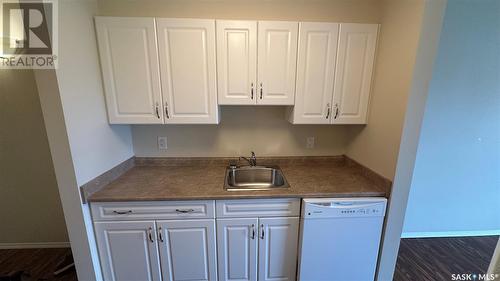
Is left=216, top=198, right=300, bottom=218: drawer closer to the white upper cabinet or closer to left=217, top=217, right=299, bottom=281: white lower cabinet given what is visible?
left=217, top=217, right=299, bottom=281: white lower cabinet

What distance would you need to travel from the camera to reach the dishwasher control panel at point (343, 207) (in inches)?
54.9

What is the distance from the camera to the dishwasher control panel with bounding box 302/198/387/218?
139 cm

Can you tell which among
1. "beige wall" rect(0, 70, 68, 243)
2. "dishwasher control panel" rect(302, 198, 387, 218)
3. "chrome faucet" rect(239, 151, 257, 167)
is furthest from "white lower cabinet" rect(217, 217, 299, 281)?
"beige wall" rect(0, 70, 68, 243)

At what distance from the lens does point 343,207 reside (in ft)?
4.62

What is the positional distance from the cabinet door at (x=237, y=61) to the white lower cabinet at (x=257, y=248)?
39.4 inches

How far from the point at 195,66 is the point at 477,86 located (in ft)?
9.01

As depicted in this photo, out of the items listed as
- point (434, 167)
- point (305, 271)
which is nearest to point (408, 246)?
point (434, 167)

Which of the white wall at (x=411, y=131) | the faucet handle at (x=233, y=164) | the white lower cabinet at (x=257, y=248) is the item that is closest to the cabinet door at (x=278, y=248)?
the white lower cabinet at (x=257, y=248)

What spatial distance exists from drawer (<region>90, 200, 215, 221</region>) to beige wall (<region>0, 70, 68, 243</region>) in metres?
1.06

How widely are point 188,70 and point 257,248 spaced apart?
1532 millimetres

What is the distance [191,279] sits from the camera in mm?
1521

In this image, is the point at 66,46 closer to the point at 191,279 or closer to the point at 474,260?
the point at 191,279

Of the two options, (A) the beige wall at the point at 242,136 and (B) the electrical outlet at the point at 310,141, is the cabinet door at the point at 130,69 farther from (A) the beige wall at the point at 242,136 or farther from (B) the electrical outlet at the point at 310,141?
(B) the electrical outlet at the point at 310,141

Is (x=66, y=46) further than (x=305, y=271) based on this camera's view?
No
